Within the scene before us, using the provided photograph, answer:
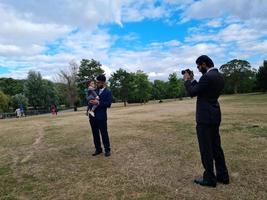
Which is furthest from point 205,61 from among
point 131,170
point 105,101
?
point 105,101

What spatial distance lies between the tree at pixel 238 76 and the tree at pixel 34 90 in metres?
60.8

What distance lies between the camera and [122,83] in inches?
2773

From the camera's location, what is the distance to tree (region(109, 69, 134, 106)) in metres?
69.9

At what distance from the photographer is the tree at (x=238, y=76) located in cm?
10050

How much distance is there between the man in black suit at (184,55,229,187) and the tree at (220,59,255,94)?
100383 millimetres

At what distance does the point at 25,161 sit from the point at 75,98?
63.8 meters

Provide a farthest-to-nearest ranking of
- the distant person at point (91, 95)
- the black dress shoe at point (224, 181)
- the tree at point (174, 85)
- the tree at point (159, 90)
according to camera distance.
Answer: the tree at point (159, 90) → the tree at point (174, 85) → the distant person at point (91, 95) → the black dress shoe at point (224, 181)

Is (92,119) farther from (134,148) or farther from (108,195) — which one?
(108,195)

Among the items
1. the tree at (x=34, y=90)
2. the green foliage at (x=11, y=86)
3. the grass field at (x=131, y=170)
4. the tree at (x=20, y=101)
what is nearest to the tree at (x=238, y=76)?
the tree at (x=34, y=90)

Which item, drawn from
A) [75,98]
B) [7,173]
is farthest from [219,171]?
[75,98]

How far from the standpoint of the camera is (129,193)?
A: 4.86m

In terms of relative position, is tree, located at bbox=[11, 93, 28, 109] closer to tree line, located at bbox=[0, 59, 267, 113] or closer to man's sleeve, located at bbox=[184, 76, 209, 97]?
tree line, located at bbox=[0, 59, 267, 113]

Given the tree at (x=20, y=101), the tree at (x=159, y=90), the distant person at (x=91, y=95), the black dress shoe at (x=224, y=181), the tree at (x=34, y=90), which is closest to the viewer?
the black dress shoe at (x=224, y=181)

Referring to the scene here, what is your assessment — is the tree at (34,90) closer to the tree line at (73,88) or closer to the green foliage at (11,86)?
the tree line at (73,88)
